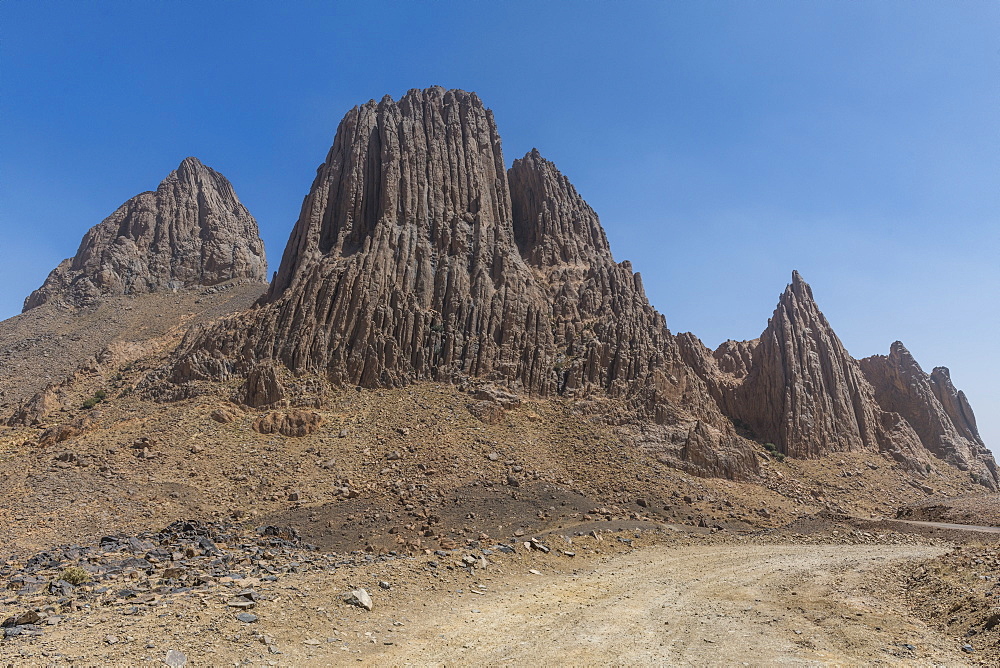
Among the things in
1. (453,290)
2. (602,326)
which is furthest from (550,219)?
(453,290)

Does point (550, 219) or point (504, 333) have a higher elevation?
point (550, 219)

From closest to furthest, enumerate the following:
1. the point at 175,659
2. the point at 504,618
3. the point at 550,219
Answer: the point at 175,659 < the point at 504,618 < the point at 550,219

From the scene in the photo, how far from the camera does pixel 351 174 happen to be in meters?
47.6

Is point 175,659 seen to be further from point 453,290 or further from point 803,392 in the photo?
point 803,392

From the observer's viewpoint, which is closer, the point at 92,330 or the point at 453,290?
the point at 453,290

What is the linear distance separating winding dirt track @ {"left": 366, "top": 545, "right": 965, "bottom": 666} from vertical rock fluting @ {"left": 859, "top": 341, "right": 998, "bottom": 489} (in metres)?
37.4

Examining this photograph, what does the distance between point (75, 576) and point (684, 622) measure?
14.8m

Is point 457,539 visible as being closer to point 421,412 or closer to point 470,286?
point 421,412

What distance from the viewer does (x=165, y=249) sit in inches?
2904

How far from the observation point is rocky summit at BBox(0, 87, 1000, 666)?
38.7ft

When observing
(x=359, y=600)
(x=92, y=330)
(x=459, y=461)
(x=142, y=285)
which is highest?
(x=142, y=285)

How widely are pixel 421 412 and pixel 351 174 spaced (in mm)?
24235

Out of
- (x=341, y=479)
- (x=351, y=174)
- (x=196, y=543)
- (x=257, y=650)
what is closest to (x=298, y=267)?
(x=351, y=174)

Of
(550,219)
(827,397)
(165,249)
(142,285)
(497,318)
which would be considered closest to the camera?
(497,318)
